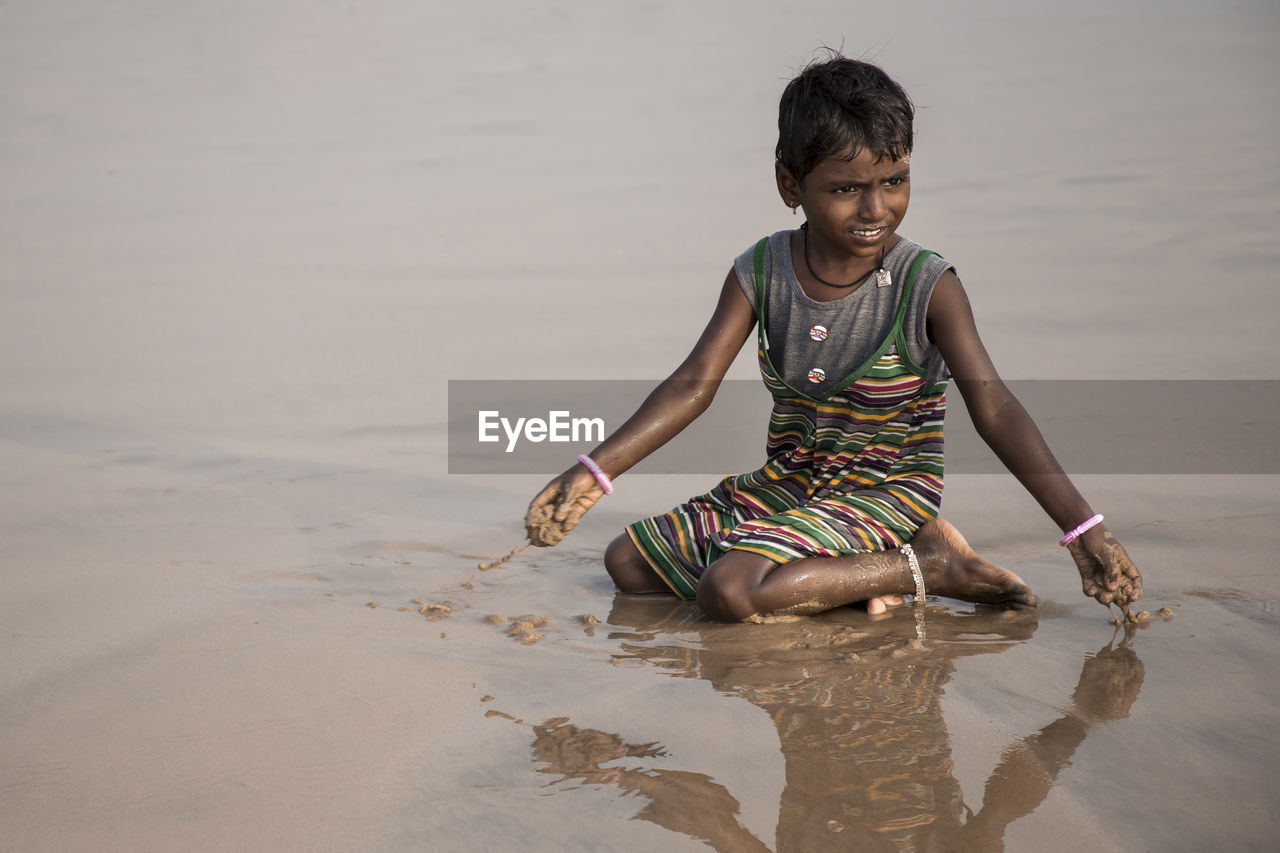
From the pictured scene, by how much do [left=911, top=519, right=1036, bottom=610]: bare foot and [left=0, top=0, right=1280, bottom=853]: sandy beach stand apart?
0.16 feet

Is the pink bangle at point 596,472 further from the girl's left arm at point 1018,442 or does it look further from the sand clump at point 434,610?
the girl's left arm at point 1018,442

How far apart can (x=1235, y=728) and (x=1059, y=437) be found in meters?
1.69

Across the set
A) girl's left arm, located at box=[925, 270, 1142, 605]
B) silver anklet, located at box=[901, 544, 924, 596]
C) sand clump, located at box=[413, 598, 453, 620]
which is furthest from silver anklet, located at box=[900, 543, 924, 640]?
sand clump, located at box=[413, 598, 453, 620]

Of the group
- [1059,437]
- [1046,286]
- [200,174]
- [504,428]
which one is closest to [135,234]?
[200,174]

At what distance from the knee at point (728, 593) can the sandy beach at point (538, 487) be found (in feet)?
0.13

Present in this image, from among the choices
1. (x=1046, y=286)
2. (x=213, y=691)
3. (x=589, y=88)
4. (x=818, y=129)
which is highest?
(x=589, y=88)

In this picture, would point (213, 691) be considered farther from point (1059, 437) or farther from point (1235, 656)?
point (1059, 437)

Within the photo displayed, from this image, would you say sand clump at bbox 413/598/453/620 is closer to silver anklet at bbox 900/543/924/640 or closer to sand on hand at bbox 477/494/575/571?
sand on hand at bbox 477/494/575/571

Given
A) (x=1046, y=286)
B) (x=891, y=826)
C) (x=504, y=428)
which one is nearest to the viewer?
(x=891, y=826)

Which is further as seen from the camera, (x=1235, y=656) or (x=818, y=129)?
(x=818, y=129)

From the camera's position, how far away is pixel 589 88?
9.19 metres

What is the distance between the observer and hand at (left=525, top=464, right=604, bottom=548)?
242cm

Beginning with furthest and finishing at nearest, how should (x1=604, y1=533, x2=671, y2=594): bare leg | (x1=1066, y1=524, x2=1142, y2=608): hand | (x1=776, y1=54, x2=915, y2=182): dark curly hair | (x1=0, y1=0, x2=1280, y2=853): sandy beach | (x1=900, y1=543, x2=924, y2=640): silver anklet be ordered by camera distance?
(x1=604, y1=533, x2=671, y2=594): bare leg, (x1=900, y1=543, x2=924, y2=640): silver anklet, (x1=776, y1=54, x2=915, y2=182): dark curly hair, (x1=1066, y1=524, x2=1142, y2=608): hand, (x1=0, y1=0, x2=1280, y2=853): sandy beach

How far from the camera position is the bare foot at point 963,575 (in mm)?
2412
